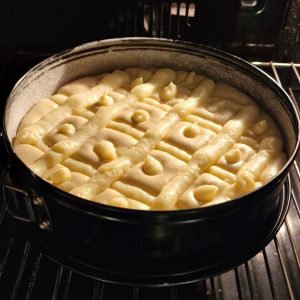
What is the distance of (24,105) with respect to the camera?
1286 mm

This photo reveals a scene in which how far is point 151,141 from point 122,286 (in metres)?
0.36

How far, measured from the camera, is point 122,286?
1.15 meters

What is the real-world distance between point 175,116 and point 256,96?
256 millimetres

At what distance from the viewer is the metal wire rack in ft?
3.62

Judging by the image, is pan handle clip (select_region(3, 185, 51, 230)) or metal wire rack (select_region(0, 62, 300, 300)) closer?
pan handle clip (select_region(3, 185, 51, 230))

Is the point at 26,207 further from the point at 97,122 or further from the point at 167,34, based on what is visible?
the point at 167,34

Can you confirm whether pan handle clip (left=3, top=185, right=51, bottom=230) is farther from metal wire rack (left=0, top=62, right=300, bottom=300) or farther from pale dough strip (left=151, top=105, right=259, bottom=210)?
pale dough strip (left=151, top=105, right=259, bottom=210)

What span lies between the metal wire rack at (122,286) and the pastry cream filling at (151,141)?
0.18m

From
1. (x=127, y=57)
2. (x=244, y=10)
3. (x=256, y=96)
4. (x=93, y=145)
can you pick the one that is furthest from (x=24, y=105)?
(x=244, y=10)

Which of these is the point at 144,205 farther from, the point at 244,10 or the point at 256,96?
the point at 244,10

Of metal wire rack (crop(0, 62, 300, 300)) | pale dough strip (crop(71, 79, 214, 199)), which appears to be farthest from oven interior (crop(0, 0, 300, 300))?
pale dough strip (crop(71, 79, 214, 199))

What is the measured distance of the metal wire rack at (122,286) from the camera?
1103mm

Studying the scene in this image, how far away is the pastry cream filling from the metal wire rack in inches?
7.2

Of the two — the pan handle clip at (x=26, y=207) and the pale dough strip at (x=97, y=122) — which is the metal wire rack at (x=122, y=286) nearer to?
the pan handle clip at (x=26, y=207)
